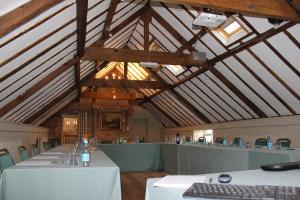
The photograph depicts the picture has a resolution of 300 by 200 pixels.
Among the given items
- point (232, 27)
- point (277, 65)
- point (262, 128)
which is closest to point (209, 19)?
point (232, 27)

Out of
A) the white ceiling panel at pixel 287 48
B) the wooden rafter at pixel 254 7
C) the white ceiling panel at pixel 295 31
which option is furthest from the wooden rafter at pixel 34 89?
the white ceiling panel at pixel 295 31

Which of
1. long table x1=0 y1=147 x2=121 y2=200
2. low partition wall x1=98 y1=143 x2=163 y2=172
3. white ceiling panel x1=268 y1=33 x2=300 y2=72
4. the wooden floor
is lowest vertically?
the wooden floor

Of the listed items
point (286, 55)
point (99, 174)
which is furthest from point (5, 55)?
point (286, 55)

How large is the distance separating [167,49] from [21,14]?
19.1 feet

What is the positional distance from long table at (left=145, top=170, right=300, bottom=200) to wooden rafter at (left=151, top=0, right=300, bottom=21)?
9.04 ft

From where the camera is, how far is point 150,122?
15352 millimetres

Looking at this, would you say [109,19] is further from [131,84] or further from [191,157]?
[131,84]

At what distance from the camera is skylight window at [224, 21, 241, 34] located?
6221 mm

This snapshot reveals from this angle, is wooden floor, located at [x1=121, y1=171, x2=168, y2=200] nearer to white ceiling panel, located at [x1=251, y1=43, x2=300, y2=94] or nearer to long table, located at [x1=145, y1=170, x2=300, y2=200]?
white ceiling panel, located at [x1=251, y1=43, x2=300, y2=94]

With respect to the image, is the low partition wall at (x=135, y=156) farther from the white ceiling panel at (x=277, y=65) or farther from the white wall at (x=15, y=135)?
the white ceiling panel at (x=277, y=65)

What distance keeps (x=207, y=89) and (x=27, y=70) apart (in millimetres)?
5326

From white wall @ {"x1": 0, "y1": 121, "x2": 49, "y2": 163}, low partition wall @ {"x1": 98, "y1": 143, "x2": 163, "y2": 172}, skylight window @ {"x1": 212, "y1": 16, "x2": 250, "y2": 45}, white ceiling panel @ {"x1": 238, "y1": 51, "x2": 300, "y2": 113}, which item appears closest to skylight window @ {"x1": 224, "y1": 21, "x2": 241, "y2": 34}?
skylight window @ {"x1": 212, "y1": 16, "x2": 250, "y2": 45}

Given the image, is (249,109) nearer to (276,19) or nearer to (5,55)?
(276,19)

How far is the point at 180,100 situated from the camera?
10906 millimetres
